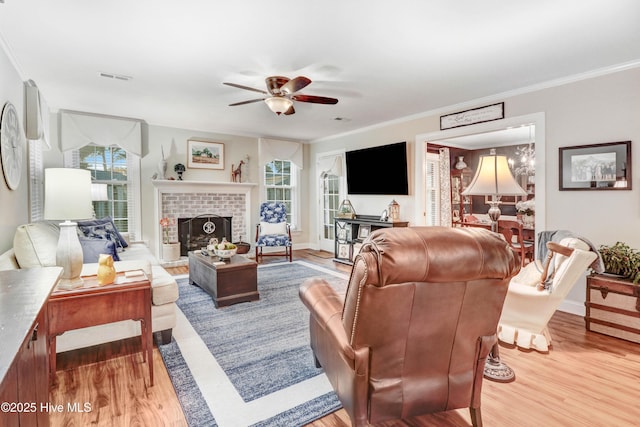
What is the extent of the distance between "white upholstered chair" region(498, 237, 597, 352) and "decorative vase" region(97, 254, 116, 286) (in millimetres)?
2864

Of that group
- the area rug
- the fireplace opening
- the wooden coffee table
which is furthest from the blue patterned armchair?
the area rug

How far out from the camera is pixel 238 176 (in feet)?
20.2

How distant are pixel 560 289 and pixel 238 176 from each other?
204 inches

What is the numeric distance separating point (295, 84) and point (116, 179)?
12.4 ft

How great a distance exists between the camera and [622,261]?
2.77 meters

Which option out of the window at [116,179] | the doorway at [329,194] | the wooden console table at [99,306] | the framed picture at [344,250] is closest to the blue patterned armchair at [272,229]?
the framed picture at [344,250]

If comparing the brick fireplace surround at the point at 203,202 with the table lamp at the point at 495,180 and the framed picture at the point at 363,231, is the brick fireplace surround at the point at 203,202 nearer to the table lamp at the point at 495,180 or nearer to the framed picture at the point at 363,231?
the framed picture at the point at 363,231

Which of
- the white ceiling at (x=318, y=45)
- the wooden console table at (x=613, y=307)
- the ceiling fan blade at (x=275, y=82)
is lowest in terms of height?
the wooden console table at (x=613, y=307)

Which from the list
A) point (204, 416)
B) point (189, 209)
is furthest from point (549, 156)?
point (189, 209)

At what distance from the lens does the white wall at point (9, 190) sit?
2.58 metres

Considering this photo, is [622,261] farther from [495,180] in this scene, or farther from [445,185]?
[445,185]

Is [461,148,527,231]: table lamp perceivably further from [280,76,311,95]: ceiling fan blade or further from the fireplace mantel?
the fireplace mantel

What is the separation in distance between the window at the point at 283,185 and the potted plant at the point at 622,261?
5184 mm

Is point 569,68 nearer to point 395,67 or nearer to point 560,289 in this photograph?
point 395,67
